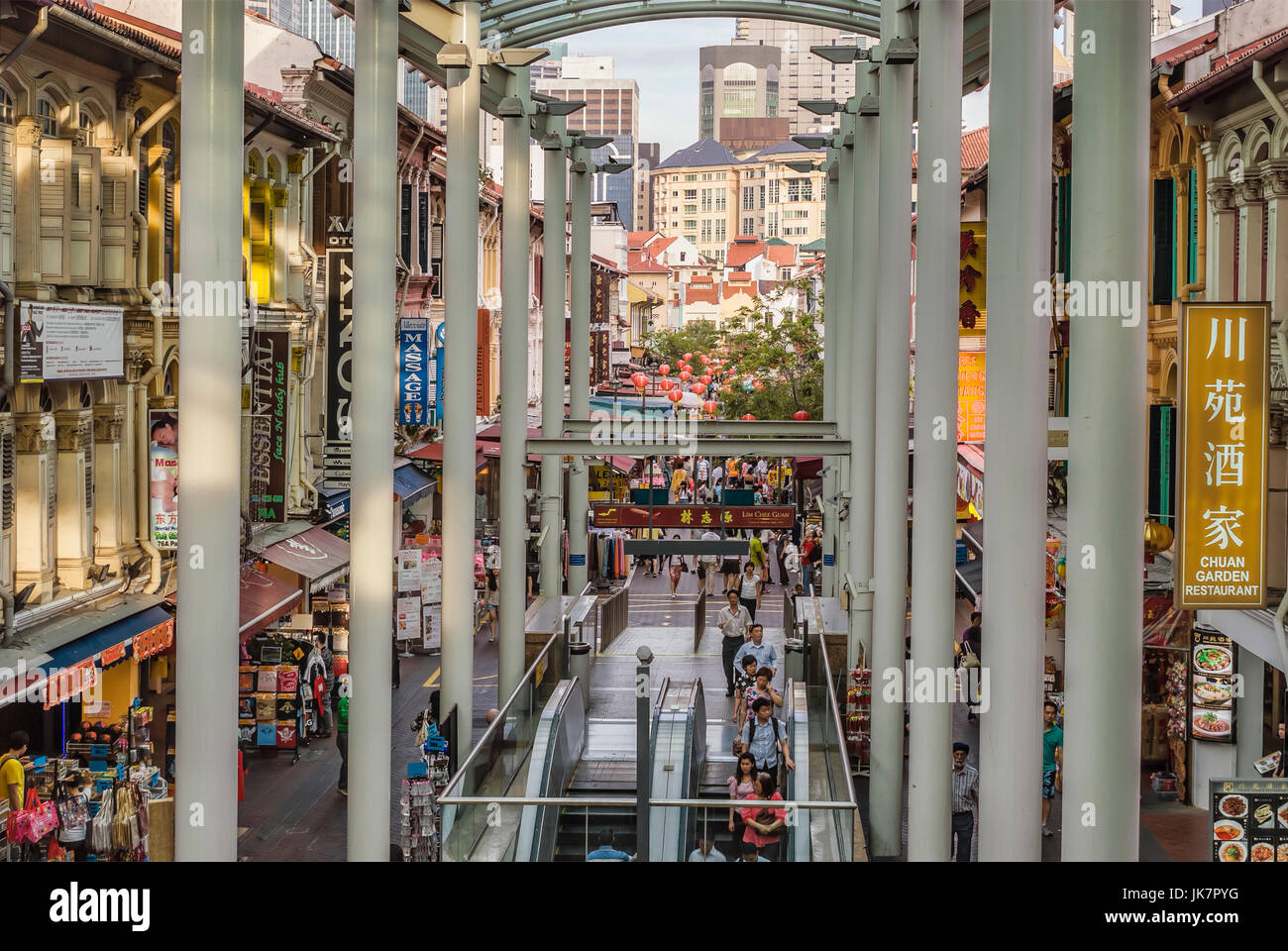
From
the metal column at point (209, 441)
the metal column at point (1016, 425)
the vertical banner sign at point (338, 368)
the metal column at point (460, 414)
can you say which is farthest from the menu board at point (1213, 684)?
the vertical banner sign at point (338, 368)

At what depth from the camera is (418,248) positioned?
34281mm

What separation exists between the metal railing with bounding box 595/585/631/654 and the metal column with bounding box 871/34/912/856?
318 inches

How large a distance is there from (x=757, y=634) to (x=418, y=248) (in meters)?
18.9

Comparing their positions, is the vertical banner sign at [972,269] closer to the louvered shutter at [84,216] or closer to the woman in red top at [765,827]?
the woman in red top at [765,827]

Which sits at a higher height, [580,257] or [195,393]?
[580,257]

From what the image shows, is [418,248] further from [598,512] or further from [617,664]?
[617,664]

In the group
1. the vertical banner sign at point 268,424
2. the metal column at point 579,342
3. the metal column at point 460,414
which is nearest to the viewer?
the metal column at point 460,414

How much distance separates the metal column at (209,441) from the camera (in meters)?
8.65

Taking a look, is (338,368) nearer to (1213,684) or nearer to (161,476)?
(161,476)

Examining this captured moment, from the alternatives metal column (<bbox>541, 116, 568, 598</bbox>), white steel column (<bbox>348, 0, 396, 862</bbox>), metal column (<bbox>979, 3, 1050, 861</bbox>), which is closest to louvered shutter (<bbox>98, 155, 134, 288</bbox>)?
metal column (<bbox>541, 116, 568, 598</bbox>)

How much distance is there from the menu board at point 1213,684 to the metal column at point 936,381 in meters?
5.59

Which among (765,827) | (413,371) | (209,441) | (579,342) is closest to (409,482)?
(413,371)

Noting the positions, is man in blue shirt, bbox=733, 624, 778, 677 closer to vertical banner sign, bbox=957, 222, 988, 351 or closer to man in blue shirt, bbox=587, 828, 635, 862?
vertical banner sign, bbox=957, 222, 988, 351

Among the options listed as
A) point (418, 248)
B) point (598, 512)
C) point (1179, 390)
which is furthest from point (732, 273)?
point (1179, 390)
